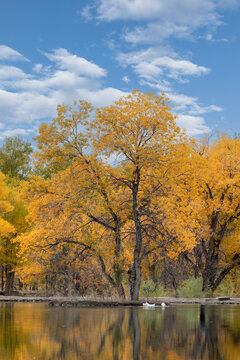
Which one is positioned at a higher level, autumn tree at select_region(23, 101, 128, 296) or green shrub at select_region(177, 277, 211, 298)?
autumn tree at select_region(23, 101, 128, 296)

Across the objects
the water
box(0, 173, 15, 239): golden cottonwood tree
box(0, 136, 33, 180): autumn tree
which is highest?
box(0, 136, 33, 180): autumn tree

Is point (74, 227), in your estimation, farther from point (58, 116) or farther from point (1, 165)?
point (1, 165)

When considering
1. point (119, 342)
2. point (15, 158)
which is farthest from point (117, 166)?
point (15, 158)

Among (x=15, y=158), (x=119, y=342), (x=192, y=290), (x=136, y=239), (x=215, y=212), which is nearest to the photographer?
(x=119, y=342)

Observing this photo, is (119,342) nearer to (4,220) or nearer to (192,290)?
(192,290)

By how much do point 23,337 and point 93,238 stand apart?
1719 cm

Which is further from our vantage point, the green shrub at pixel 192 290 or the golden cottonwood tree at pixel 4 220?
the golden cottonwood tree at pixel 4 220

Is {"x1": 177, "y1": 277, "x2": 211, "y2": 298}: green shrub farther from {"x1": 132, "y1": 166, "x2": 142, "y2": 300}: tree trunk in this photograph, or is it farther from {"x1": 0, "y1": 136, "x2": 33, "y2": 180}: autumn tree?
{"x1": 0, "y1": 136, "x2": 33, "y2": 180}: autumn tree

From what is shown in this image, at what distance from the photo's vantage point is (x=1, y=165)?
70625 mm

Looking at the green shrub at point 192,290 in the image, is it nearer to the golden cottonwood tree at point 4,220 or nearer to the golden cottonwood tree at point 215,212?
the golden cottonwood tree at point 215,212

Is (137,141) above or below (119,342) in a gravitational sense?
above

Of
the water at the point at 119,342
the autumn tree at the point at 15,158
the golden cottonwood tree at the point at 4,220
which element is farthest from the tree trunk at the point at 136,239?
the autumn tree at the point at 15,158

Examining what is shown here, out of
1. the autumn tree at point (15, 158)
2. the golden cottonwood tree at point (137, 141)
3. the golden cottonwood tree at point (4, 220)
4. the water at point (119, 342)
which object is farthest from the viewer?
the autumn tree at point (15, 158)

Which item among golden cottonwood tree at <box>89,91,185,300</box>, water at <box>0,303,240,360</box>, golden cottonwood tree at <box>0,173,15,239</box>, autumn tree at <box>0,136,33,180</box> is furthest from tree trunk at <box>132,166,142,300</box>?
autumn tree at <box>0,136,33,180</box>
